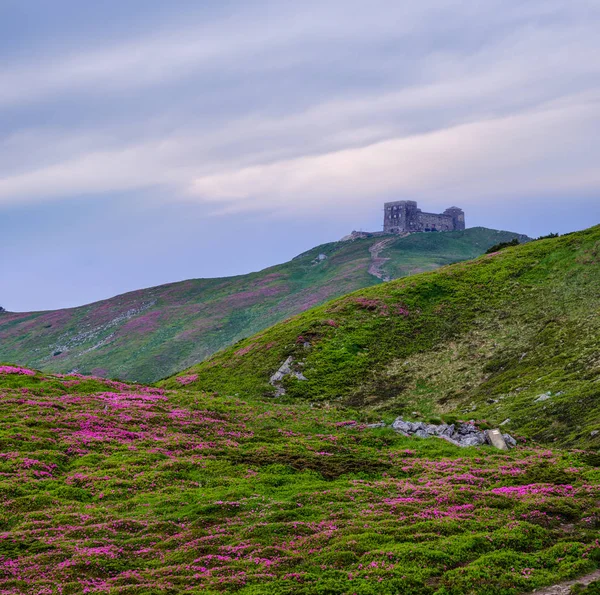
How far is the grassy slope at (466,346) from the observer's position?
162 feet

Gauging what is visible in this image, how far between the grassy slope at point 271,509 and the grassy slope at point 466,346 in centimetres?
1203

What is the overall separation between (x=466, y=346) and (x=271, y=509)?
4896 centimetres

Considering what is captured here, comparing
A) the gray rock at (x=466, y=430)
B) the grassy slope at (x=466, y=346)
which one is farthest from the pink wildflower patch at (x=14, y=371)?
the gray rock at (x=466, y=430)

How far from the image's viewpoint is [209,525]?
2492cm

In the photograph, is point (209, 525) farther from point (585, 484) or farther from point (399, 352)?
point (399, 352)

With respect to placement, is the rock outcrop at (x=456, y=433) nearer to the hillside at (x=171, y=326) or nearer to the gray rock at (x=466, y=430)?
the gray rock at (x=466, y=430)

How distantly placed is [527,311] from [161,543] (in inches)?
2395

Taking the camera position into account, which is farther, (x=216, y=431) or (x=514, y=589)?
(x=216, y=431)

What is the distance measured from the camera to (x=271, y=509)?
26328 millimetres

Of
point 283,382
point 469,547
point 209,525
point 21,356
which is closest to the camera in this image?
point 469,547

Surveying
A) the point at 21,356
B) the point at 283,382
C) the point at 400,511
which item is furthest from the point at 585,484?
the point at 21,356

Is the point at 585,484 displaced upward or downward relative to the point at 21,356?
downward

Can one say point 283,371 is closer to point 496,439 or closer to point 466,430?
point 466,430

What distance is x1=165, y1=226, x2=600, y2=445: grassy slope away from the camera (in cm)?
4941
